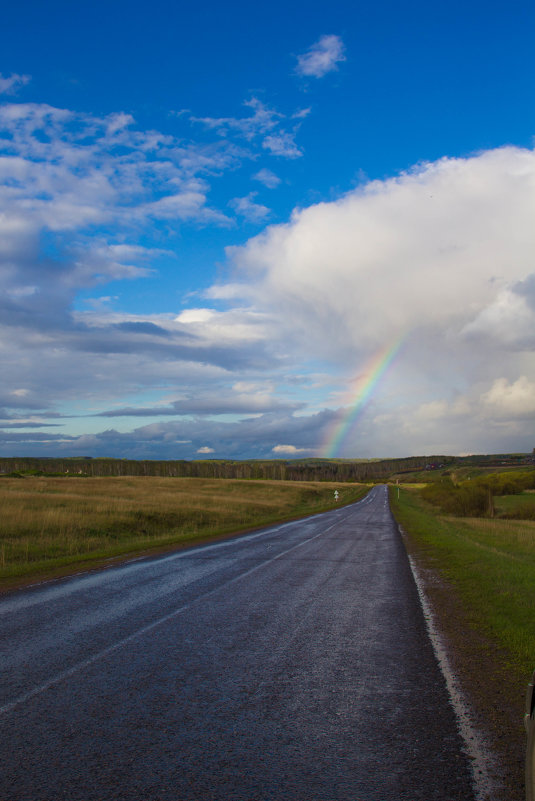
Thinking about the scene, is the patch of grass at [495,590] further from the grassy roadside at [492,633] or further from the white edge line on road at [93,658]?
the white edge line on road at [93,658]

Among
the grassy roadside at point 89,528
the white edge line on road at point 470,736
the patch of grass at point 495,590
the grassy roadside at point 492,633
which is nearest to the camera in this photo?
the white edge line on road at point 470,736

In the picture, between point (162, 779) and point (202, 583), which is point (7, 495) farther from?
point (162, 779)

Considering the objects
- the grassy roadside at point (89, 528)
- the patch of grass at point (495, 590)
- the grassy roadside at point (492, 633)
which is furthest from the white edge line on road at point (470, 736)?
the grassy roadside at point (89, 528)

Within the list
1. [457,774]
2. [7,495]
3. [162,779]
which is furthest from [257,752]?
[7,495]

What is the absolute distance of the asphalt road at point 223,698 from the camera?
3.91 meters

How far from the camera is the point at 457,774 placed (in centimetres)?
401

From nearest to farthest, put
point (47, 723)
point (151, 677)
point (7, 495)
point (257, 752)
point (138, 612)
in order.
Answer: point (257, 752), point (47, 723), point (151, 677), point (138, 612), point (7, 495)

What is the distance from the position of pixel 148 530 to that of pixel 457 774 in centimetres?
2442

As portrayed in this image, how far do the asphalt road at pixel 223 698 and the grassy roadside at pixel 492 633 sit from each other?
37 cm

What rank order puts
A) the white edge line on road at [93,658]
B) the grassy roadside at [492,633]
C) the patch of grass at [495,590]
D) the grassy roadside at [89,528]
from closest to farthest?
the grassy roadside at [492,633] < the white edge line on road at [93,658] < the patch of grass at [495,590] < the grassy roadside at [89,528]

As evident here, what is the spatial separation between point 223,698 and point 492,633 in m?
4.61

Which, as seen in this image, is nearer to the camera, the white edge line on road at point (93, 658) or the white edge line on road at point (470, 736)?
the white edge line on road at point (470, 736)

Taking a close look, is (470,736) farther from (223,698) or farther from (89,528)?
(89,528)

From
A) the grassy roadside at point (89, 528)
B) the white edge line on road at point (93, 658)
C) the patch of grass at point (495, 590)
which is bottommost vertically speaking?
the grassy roadside at point (89, 528)
